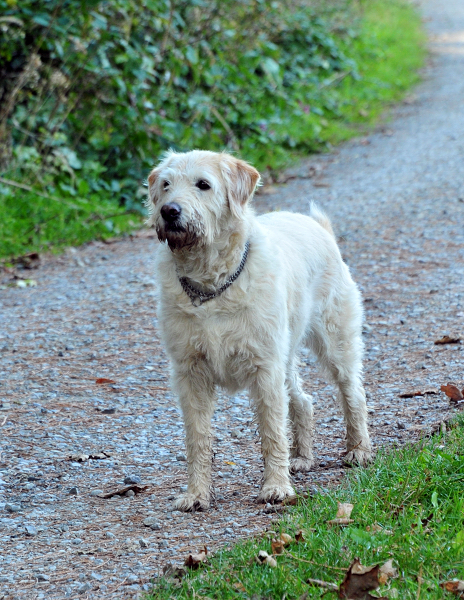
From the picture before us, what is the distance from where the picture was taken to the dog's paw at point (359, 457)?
445cm

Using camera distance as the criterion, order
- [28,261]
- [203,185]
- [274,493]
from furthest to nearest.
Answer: [28,261] < [203,185] < [274,493]

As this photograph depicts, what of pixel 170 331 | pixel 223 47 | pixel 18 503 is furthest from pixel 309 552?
pixel 223 47

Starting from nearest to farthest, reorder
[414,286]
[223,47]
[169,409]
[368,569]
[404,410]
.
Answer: [368,569]
[404,410]
[169,409]
[414,286]
[223,47]

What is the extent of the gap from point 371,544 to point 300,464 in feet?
4.99

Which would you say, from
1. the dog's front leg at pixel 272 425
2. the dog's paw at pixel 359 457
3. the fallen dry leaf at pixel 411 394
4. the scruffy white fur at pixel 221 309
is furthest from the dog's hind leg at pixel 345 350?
the dog's front leg at pixel 272 425

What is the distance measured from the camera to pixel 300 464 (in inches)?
184

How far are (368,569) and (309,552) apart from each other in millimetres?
312

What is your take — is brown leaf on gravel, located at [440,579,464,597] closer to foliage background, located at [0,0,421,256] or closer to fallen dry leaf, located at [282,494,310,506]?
fallen dry leaf, located at [282,494,310,506]

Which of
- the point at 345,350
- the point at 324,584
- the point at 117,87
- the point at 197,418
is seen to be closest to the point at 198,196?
the point at 197,418

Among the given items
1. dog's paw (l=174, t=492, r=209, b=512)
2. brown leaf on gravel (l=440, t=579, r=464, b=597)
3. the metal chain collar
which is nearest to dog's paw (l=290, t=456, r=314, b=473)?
dog's paw (l=174, t=492, r=209, b=512)

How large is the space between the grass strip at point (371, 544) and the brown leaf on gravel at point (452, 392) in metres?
1.10

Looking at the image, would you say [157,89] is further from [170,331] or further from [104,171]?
[170,331]

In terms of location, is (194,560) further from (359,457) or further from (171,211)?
(171,211)

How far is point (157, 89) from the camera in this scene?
36.9ft
